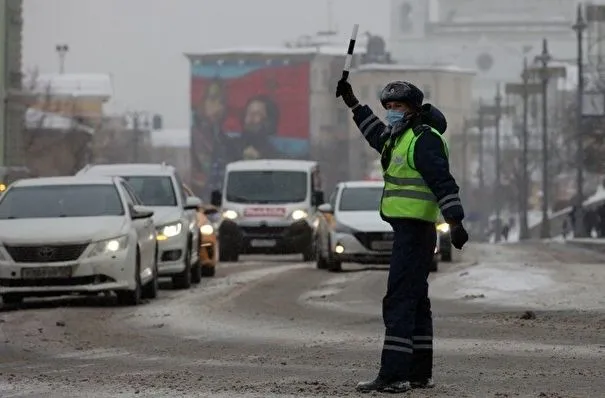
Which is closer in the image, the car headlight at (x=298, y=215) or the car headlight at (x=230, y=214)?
the car headlight at (x=298, y=215)

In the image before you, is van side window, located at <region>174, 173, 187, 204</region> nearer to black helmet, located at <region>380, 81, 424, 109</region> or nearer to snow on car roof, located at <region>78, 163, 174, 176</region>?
snow on car roof, located at <region>78, 163, 174, 176</region>

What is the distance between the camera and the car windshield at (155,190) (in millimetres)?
27047

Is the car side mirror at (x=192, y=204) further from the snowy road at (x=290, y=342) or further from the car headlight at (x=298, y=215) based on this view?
the car headlight at (x=298, y=215)

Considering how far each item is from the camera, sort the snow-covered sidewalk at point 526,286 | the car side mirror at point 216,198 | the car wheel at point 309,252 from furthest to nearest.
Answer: the car wheel at point 309,252 → the car side mirror at point 216,198 → the snow-covered sidewalk at point 526,286

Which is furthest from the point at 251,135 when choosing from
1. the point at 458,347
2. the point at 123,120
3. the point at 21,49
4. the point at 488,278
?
the point at 458,347

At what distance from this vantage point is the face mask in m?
11.5

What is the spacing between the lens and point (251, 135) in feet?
606

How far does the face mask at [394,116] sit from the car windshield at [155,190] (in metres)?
15.5

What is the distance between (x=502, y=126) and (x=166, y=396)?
18421 cm

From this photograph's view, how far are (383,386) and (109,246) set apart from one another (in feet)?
33.1

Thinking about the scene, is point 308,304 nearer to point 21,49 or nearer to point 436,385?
point 436,385

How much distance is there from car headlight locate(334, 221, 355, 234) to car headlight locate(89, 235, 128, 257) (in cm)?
1117

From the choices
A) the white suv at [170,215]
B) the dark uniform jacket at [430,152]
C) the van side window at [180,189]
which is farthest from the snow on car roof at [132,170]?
the dark uniform jacket at [430,152]

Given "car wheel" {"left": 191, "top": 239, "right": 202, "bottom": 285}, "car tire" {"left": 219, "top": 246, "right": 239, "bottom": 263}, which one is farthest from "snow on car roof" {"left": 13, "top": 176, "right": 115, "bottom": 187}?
"car tire" {"left": 219, "top": 246, "right": 239, "bottom": 263}
